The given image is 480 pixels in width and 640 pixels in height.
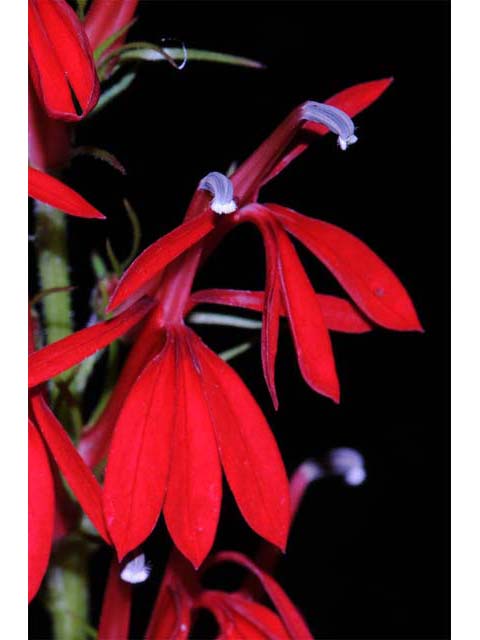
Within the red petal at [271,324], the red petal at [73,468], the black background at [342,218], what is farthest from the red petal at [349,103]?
the black background at [342,218]

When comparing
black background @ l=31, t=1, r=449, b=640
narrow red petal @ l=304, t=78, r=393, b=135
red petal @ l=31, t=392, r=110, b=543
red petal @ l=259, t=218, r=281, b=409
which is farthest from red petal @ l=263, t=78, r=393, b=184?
black background @ l=31, t=1, r=449, b=640

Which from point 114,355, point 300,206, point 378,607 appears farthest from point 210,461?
point 378,607

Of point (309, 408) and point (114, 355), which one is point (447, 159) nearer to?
point (309, 408)

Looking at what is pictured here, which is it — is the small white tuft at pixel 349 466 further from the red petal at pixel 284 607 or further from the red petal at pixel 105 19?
the red petal at pixel 105 19

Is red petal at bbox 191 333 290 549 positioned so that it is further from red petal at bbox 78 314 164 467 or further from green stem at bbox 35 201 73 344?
green stem at bbox 35 201 73 344

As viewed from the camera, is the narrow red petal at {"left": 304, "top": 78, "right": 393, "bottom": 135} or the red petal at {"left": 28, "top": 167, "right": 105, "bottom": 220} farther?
the narrow red petal at {"left": 304, "top": 78, "right": 393, "bottom": 135}

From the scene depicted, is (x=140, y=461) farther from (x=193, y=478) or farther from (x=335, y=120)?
(x=335, y=120)

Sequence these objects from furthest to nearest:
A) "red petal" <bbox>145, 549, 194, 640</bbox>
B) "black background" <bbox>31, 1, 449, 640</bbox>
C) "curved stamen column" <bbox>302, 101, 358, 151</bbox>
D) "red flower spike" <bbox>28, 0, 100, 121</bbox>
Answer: "black background" <bbox>31, 1, 449, 640</bbox> < "red petal" <bbox>145, 549, 194, 640</bbox> < "curved stamen column" <bbox>302, 101, 358, 151</bbox> < "red flower spike" <bbox>28, 0, 100, 121</bbox>
